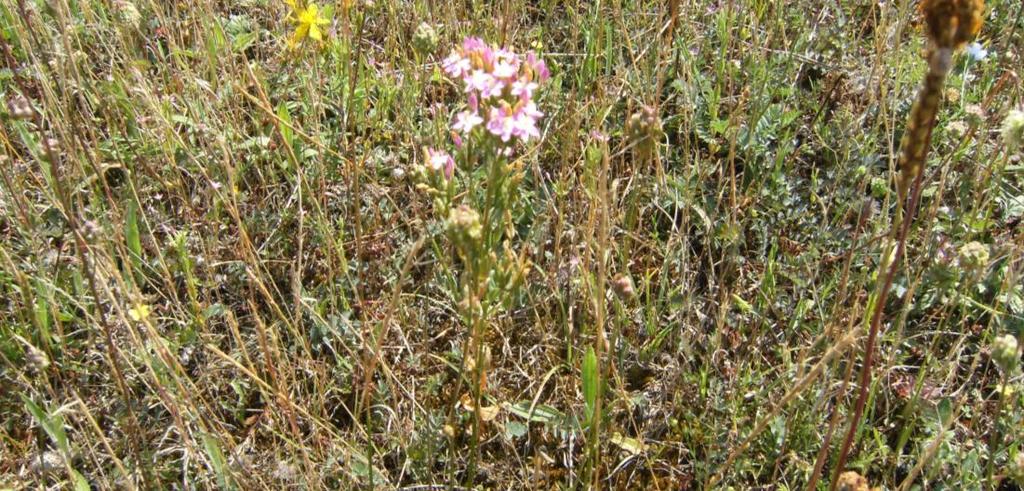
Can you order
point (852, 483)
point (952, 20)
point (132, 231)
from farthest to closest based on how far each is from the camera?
point (132, 231), point (852, 483), point (952, 20)

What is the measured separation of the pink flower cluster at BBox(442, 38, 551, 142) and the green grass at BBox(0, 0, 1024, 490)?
19 cm

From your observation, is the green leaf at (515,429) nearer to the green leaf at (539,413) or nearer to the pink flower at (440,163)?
the green leaf at (539,413)

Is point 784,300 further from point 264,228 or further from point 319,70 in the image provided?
point 319,70

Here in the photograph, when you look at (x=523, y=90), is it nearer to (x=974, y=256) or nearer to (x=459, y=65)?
(x=459, y=65)

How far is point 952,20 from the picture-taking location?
0.90 m

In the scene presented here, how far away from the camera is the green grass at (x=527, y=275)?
1887 mm

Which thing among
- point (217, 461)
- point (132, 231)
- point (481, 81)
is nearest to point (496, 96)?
point (481, 81)

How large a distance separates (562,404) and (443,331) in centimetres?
38

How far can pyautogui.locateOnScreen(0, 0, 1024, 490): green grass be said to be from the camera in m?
1.89

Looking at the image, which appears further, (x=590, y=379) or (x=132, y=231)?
(x=132, y=231)

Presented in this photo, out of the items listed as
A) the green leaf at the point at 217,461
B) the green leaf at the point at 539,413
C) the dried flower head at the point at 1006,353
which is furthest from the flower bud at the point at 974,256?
the green leaf at the point at 217,461

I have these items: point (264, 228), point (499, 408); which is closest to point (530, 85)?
point (499, 408)

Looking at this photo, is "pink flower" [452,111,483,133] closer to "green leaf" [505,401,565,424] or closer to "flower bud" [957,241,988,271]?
"green leaf" [505,401,565,424]

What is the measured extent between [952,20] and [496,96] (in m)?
0.80
